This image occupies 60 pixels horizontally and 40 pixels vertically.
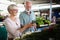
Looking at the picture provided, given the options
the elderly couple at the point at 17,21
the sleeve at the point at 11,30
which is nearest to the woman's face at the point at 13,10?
the elderly couple at the point at 17,21

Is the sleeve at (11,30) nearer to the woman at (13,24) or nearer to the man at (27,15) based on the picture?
the woman at (13,24)

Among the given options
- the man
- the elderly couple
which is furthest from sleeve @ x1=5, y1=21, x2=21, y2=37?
the man

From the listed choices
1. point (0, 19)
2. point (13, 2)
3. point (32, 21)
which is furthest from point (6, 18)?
point (32, 21)

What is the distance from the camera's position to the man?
5.86 ft

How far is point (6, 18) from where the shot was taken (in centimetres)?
177

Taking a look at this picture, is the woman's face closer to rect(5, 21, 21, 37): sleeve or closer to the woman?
the woman

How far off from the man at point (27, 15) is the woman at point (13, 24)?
0.17 ft

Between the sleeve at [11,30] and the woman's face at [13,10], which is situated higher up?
the woman's face at [13,10]

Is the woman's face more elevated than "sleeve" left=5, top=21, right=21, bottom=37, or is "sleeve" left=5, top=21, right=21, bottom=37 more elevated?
the woman's face

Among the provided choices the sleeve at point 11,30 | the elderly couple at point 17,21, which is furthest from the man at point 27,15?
the sleeve at point 11,30

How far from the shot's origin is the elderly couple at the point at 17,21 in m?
1.77

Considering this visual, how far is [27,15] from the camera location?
181 cm

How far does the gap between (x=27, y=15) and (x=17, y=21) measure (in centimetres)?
15

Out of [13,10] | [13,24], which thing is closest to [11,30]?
[13,24]
